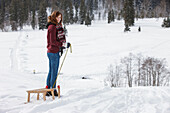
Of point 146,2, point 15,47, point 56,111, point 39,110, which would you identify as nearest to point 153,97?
point 56,111

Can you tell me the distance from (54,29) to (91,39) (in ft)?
138

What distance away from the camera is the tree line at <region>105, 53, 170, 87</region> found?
3039 centimetres

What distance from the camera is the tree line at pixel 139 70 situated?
1196 inches

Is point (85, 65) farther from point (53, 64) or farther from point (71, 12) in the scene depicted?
point (71, 12)

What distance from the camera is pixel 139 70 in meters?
30.6

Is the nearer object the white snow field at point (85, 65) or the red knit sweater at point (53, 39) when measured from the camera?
the white snow field at point (85, 65)

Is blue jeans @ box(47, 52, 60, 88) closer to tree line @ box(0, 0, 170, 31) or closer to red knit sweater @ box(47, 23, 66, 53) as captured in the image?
red knit sweater @ box(47, 23, 66, 53)

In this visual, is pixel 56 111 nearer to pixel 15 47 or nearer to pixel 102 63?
pixel 102 63

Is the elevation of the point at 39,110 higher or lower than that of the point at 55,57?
lower

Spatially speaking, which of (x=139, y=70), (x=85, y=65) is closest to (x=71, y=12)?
(x=85, y=65)

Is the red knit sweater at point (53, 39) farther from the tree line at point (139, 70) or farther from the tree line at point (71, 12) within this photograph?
the tree line at point (71, 12)

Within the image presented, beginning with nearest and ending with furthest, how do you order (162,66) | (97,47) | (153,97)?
(153,97)
(162,66)
(97,47)

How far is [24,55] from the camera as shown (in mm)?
35719

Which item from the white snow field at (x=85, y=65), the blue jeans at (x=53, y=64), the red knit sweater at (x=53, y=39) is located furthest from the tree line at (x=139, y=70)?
the red knit sweater at (x=53, y=39)
